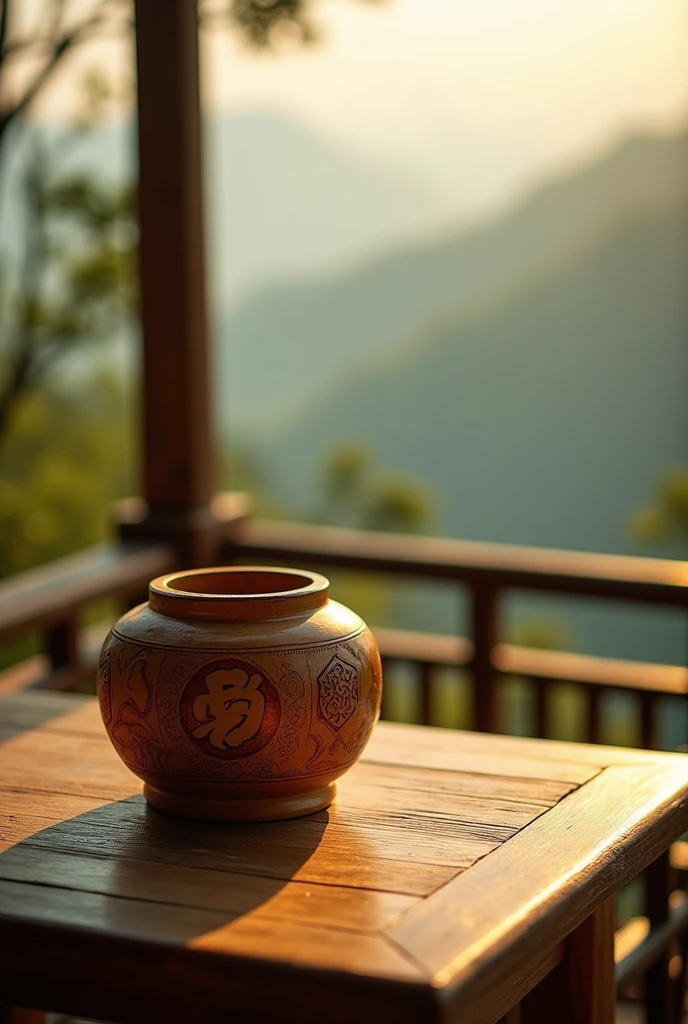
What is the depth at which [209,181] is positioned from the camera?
2799 millimetres

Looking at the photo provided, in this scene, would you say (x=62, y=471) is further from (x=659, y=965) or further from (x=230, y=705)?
(x=230, y=705)

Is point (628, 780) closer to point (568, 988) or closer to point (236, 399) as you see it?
point (568, 988)

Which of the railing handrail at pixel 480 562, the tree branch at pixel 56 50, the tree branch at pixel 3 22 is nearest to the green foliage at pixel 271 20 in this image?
the tree branch at pixel 56 50

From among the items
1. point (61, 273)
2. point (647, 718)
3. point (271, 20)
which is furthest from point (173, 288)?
point (61, 273)

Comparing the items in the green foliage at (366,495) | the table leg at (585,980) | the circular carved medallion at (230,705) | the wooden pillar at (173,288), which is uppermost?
the wooden pillar at (173,288)

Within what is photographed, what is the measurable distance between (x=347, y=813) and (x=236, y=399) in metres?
5.32

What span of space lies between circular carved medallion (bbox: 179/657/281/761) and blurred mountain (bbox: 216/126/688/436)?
5311mm

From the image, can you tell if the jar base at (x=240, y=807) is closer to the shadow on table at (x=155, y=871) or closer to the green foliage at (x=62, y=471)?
the shadow on table at (x=155, y=871)

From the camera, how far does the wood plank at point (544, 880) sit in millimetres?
918

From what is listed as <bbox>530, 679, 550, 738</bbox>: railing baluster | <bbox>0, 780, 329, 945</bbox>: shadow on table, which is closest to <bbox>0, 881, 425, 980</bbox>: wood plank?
<bbox>0, 780, 329, 945</bbox>: shadow on table

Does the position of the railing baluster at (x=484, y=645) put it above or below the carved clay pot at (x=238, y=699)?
below

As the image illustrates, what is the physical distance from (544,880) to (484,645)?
1.55 m

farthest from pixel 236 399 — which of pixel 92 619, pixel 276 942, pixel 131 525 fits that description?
pixel 276 942

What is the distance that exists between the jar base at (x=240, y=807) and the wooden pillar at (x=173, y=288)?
1637 millimetres
